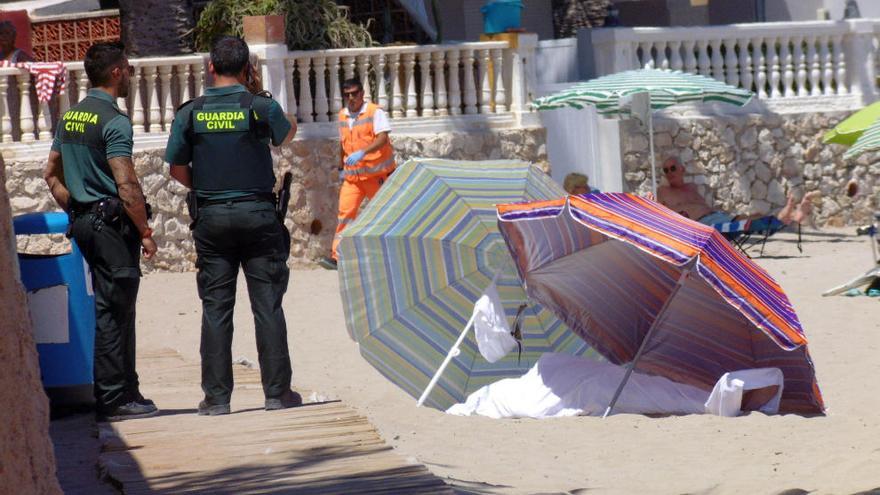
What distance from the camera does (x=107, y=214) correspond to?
6.71m

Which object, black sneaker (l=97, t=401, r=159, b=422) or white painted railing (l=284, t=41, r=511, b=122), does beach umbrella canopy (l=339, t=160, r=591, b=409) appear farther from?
white painted railing (l=284, t=41, r=511, b=122)

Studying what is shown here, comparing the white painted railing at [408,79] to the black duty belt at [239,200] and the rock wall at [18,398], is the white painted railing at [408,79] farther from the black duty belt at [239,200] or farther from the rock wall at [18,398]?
the rock wall at [18,398]

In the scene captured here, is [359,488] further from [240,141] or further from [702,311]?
[702,311]

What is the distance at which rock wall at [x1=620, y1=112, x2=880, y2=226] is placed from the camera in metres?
16.9

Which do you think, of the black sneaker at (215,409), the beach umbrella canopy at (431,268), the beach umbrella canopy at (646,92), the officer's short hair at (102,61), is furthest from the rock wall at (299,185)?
the black sneaker at (215,409)

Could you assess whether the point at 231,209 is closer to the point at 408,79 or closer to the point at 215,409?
the point at 215,409

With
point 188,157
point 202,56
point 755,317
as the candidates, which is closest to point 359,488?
point 188,157

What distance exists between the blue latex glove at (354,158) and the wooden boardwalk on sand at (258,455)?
645 cm

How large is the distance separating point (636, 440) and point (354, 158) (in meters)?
6.38

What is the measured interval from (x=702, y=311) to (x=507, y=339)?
102 cm

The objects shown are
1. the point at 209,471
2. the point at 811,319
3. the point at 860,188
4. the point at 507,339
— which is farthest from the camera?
the point at 860,188

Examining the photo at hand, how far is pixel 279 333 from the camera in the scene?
6766mm

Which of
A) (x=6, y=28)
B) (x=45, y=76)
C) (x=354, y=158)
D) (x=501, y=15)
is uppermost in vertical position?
(x=6, y=28)

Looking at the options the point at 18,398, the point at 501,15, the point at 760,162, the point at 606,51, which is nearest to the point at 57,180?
the point at 18,398
